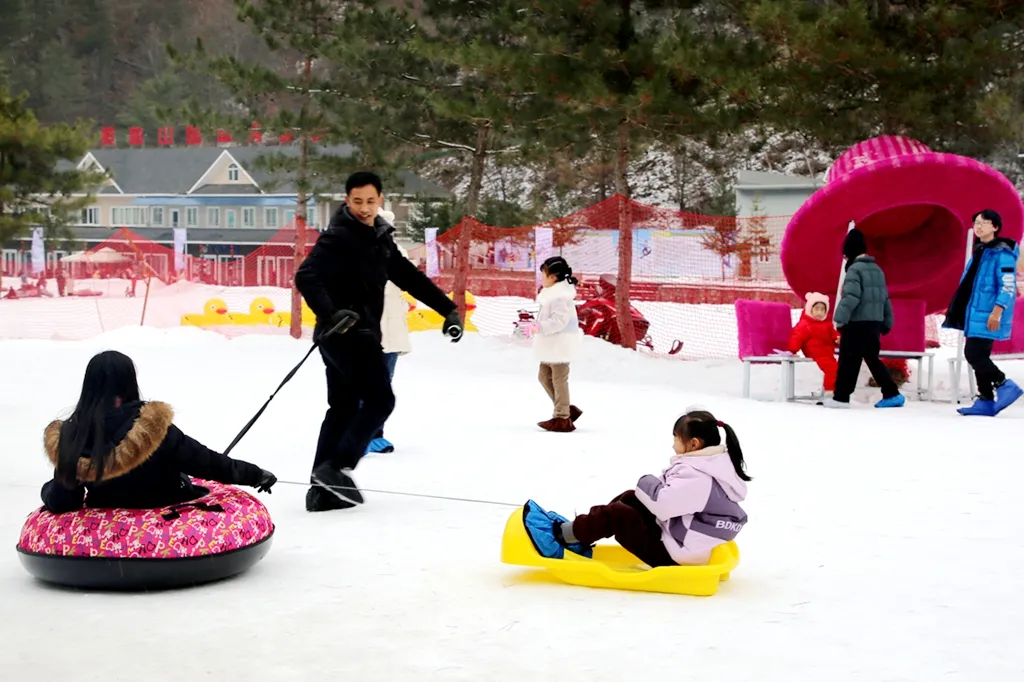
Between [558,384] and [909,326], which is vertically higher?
[909,326]

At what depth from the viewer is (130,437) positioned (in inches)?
193

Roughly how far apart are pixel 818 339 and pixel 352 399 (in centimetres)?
714

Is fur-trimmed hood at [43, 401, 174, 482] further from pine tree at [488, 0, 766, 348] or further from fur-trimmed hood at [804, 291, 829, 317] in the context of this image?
pine tree at [488, 0, 766, 348]

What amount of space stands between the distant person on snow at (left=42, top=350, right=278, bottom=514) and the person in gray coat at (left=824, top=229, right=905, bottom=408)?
7.96 meters

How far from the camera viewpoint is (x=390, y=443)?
9.15 metres

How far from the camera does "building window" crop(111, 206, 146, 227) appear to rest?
7106 centimetres

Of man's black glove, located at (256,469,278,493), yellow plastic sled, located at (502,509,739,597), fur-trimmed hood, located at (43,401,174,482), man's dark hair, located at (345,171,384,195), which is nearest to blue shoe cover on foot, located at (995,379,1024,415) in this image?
man's dark hair, located at (345,171,384,195)

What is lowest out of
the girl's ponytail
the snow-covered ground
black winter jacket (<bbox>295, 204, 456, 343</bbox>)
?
the snow-covered ground

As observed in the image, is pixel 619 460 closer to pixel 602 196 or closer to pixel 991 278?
pixel 991 278

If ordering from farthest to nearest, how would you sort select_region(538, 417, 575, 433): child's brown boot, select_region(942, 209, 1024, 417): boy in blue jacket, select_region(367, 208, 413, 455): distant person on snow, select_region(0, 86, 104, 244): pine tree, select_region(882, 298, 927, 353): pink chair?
select_region(0, 86, 104, 244): pine tree, select_region(882, 298, 927, 353): pink chair, select_region(942, 209, 1024, 417): boy in blue jacket, select_region(538, 417, 575, 433): child's brown boot, select_region(367, 208, 413, 455): distant person on snow

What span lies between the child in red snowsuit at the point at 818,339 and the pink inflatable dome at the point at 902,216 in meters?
1.10

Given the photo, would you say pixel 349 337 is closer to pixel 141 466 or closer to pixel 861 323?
pixel 141 466

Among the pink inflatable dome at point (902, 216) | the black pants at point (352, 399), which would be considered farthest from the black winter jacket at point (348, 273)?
the pink inflatable dome at point (902, 216)

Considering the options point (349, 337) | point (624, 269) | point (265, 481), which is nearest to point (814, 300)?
point (624, 269)
